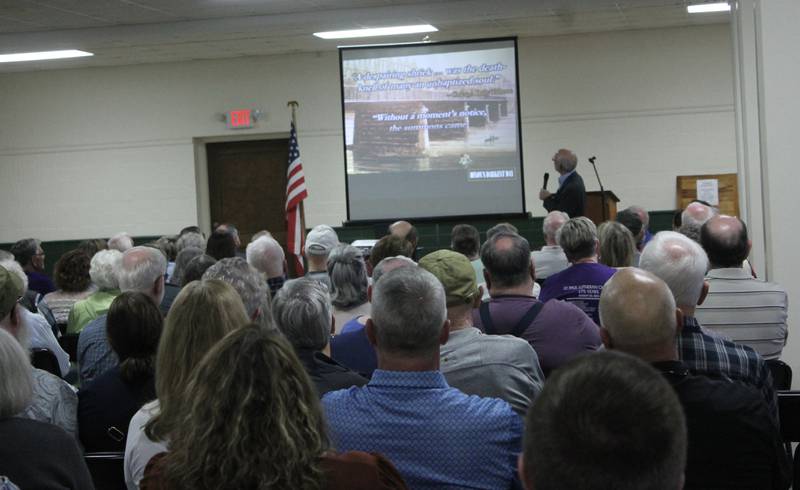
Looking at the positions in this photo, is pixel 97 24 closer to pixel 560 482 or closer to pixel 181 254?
pixel 181 254

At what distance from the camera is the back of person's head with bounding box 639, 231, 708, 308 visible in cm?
334

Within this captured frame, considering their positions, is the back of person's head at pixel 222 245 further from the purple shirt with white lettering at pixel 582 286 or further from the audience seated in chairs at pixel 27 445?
the audience seated in chairs at pixel 27 445

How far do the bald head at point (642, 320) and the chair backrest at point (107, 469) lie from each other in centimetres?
143

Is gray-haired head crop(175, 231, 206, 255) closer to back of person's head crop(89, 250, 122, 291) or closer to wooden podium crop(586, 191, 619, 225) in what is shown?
back of person's head crop(89, 250, 122, 291)

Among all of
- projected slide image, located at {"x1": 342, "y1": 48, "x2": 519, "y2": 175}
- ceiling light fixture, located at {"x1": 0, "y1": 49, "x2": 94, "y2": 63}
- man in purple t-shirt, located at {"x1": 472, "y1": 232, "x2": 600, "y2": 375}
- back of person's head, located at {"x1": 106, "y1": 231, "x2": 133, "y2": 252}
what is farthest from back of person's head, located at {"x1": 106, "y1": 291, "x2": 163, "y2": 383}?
ceiling light fixture, located at {"x1": 0, "y1": 49, "x2": 94, "y2": 63}

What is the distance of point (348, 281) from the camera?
15.6 feet

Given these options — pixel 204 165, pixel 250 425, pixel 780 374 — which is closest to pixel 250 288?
pixel 780 374

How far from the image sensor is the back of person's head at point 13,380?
2361 mm

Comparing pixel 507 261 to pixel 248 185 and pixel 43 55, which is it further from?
pixel 248 185

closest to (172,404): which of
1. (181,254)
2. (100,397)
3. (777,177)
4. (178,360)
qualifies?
(178,360)

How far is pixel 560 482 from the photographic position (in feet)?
4.06

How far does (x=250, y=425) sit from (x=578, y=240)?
3.52 m

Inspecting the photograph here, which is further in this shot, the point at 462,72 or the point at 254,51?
the point at 254,51

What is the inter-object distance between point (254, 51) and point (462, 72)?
3.42 meters
